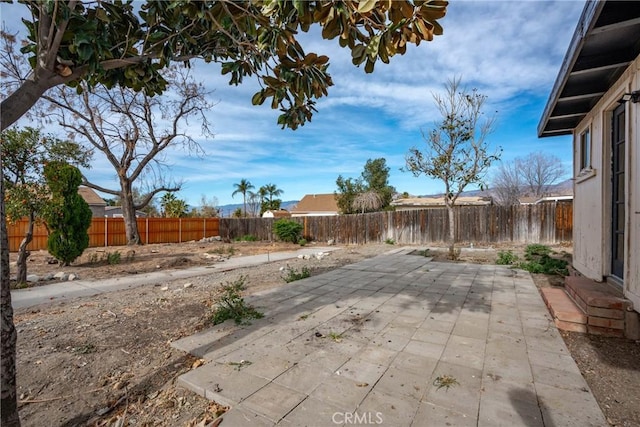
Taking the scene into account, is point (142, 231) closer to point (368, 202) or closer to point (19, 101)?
point (368, 202)

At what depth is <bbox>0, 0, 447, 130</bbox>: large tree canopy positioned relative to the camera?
5.25 ft

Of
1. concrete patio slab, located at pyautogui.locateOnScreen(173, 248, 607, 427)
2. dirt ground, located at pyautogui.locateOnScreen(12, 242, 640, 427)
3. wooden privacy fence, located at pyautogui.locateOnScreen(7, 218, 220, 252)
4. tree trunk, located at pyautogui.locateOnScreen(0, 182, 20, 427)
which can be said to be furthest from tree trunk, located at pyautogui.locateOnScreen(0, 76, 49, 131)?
wooden privacy fence, located at pyautogui.locateOnScreen(7, 218, 220, 252)

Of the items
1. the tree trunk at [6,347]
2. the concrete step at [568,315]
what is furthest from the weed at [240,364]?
the concrete step at [568,315]

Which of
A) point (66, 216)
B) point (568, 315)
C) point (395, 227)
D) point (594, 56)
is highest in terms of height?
point (594, 56)

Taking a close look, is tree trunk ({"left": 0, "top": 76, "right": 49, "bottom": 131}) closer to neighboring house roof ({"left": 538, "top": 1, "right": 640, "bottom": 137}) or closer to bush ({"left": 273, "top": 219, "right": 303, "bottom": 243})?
neighboring house roof ({"left": 538, "top": 1, "right": 640, "bottom": 137})

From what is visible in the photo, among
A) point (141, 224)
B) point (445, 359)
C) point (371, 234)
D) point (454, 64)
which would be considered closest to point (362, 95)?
point (454, 64)

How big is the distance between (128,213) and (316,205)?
26.6m

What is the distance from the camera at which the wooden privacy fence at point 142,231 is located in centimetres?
1214

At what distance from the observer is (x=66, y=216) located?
735 cm

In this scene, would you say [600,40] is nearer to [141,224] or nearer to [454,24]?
[454,24]

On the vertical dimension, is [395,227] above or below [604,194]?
below

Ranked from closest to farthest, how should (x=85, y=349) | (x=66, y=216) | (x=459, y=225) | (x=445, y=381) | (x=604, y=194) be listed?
1. (x=445, y=381)
2. (x=85, y=349)
3. (x=604, y=194)
4. (x=66, y=216)
5. (x=459, y=225)

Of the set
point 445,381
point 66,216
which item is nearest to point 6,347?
point 445,381

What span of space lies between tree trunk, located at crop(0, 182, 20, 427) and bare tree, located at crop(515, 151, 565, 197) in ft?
102
